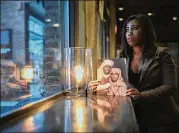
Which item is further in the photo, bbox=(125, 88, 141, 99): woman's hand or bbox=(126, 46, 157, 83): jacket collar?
bbox=(126, 46, 157, 83): jacket collar

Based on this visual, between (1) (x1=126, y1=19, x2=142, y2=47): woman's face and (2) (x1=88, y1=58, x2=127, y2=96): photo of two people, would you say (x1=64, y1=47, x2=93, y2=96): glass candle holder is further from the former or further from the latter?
(1) (x1=126, y1=19, x2=142, y2=47): woman's face

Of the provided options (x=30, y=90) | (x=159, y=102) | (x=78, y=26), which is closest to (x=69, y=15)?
(x=78, y=26)

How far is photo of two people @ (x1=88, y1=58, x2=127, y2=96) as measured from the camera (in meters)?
1.80

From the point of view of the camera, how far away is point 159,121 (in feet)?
5.84

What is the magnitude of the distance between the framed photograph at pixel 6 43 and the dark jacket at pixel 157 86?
0.83 metres

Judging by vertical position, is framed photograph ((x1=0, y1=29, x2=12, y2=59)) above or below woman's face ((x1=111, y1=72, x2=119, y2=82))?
above

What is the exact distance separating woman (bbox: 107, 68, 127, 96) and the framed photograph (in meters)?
0.72

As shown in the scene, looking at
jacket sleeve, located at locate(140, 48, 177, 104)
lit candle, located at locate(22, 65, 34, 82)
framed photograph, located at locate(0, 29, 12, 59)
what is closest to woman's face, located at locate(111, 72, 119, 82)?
jacket sleeve, located at locate(140, 48, 177, 104)

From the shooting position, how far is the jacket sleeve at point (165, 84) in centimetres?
168

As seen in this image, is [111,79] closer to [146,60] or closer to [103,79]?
[103,79]

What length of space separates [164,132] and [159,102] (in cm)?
20

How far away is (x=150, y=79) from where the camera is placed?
1.77m

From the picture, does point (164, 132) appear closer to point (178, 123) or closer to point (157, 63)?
point (178, 123)

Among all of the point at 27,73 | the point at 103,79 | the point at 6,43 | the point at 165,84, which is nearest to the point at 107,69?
the point at 103,79
